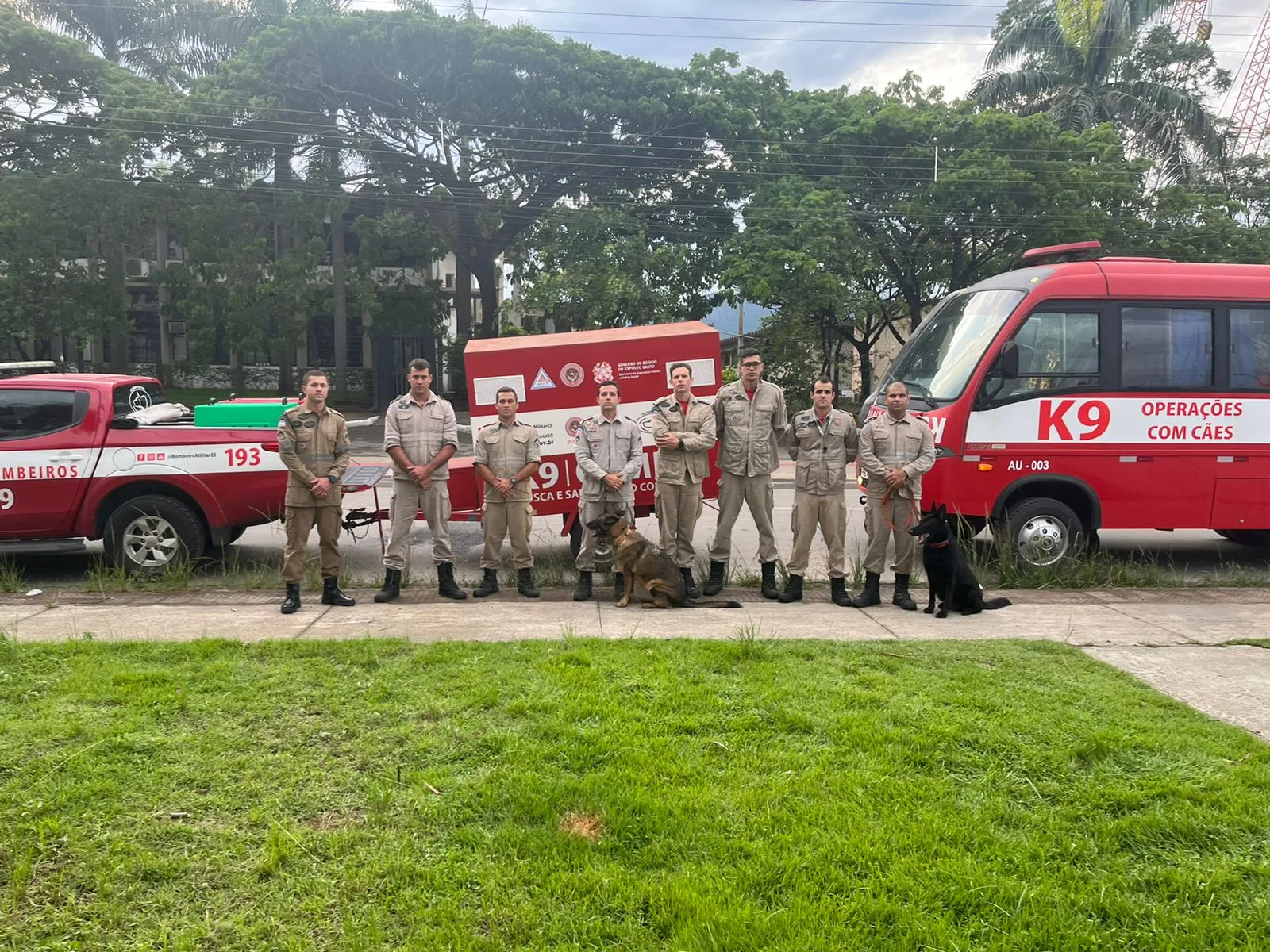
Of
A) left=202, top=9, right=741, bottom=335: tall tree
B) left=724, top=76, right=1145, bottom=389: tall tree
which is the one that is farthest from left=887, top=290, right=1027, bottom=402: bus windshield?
left=202, top=9, right=741, bottom=335: tall tree

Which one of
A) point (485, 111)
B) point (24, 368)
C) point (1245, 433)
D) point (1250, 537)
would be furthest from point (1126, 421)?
point (485, 111)

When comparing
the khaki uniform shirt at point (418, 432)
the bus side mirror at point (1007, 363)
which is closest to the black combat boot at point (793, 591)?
the bus side mirror at point (1007, 363)

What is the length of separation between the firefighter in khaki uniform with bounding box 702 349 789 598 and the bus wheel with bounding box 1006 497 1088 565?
2.44m

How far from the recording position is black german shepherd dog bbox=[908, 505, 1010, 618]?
22.0 feet

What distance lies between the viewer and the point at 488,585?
747cm

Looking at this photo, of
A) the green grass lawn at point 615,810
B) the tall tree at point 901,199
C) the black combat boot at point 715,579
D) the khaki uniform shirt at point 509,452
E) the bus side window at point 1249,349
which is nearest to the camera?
the green grass lawn at point 615,810

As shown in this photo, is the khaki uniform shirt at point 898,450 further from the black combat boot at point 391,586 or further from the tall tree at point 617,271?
the tall tree at point 617,271

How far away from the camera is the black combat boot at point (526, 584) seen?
7402mm

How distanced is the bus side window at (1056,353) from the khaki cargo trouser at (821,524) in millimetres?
2294

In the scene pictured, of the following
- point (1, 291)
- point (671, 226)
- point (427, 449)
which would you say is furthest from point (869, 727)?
point (1, 291)

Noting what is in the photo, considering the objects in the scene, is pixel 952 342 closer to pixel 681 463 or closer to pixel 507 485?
pixel 681 463

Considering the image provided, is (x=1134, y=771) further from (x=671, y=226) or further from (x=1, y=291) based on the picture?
(x=1, y=291)

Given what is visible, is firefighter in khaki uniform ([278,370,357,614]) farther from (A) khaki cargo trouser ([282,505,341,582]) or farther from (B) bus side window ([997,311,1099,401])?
(B) bus side window ([997,311,1099,401])

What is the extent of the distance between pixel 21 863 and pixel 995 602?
6.28 m
